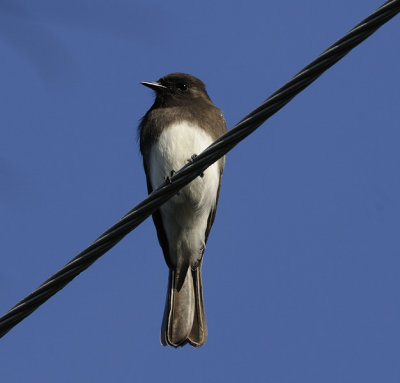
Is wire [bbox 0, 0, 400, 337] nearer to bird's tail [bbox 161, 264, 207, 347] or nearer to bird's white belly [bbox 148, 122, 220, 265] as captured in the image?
bird's white belly [bbox 148, 122, 220, 265]

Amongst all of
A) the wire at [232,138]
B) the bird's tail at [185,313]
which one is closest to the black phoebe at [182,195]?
the bird's tail at [185,313]

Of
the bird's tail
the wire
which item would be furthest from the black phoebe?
the wire

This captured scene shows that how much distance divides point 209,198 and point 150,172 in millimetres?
504

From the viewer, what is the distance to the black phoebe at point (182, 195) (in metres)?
6.00

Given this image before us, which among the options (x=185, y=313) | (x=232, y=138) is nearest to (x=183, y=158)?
(x=185, y=313)

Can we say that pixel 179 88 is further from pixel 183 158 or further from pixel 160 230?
pixel 160 230

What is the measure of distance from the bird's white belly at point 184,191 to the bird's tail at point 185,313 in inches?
7.2

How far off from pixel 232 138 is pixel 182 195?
294 cm

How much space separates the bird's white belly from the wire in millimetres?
2647

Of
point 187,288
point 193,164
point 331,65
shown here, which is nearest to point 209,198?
point 187,288

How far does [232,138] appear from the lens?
322 cm

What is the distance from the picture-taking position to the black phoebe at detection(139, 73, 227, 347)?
6.00m

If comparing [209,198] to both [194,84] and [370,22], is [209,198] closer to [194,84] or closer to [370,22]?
[194,84]

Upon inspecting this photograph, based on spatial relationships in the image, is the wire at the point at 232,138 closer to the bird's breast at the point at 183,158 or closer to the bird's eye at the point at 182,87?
the bird's breast at the point at 183,158
